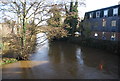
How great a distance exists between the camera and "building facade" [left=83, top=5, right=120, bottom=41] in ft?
95.3

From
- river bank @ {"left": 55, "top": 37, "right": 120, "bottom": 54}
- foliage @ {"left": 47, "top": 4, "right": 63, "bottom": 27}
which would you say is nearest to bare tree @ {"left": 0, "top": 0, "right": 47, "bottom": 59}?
foliage @ {"left": 47, "top": 4, "right": 63, "bottom": 27}

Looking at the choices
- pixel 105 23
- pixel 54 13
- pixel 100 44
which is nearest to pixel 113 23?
pixel 105 23

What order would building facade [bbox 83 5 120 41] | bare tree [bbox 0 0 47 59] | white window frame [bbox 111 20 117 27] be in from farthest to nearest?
white window frame [bbox 111 20 117 27] < building facade [bbox 83 5 120 41] < bare tree [bbox 0 0 47 59]

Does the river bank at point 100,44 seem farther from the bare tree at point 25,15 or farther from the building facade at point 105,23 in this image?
the bare tree at point 25,15

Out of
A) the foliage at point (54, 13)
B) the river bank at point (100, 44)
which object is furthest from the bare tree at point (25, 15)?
the river bank at point (100, 44)

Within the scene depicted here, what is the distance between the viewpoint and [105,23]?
3225cm

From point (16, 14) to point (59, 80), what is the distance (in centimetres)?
1005

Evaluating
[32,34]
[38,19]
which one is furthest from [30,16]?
[32,34]

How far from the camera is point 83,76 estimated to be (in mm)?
13289

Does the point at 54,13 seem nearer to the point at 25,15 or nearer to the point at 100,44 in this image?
the point at 25,15

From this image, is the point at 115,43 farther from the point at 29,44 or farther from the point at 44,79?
the point at 44,79

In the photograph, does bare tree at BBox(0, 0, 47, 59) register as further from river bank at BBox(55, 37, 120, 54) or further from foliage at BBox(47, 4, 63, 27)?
river bank at BBox(55, 37, 120, 54)

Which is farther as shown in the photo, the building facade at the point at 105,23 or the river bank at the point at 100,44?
the building facade at the point at 105,23

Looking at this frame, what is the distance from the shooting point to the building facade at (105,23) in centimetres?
2906
